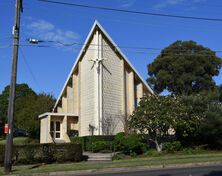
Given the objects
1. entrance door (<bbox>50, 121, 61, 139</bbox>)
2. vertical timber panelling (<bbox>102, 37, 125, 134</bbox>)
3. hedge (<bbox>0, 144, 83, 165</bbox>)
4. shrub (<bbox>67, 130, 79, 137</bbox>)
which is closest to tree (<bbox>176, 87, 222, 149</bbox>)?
vertical timber panelling (<bbox>102, 37, 125, 134</bbox>)

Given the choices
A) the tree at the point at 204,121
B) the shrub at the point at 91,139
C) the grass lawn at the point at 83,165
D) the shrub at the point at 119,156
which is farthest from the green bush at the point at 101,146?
the grass lawn at the point at 83,165

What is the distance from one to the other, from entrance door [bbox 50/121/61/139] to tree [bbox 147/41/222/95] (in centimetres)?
1844

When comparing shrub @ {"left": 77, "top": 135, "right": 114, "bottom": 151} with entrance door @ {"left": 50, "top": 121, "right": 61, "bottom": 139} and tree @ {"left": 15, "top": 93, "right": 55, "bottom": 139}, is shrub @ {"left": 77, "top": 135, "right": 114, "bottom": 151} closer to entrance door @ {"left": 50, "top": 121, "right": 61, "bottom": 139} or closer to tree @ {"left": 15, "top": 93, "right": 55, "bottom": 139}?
entrance door @ {"left": 50, "top": 121, "right": 61, "bottom": 139}

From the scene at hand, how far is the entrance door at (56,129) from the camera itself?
40281mm

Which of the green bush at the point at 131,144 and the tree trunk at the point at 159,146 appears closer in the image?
the green bush at the point at 131,144

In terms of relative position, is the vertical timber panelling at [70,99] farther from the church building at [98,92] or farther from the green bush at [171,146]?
the green bush at [171,146]

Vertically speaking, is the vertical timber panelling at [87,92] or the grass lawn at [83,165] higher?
the vertical timber panelling at [87,92]

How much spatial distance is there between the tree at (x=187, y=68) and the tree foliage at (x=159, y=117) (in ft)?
75.5

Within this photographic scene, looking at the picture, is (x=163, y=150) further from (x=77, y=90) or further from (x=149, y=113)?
(x=77, y=90)

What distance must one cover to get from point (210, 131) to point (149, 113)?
5414 mm

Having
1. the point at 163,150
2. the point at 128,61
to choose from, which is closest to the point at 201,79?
the point at 128,61

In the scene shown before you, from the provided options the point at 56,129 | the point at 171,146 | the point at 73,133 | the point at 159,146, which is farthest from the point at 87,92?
the point at 171,146

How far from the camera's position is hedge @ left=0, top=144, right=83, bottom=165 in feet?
75.1

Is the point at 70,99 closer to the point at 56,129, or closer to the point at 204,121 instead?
the point at 56,129
